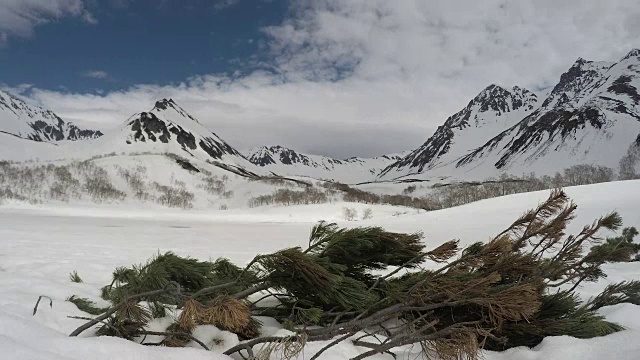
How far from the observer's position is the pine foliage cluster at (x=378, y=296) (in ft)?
7.25

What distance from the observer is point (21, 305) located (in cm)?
292

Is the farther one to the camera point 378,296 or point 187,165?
point 187,165

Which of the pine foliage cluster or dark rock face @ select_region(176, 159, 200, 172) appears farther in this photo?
dark rock face @ select_region(176, 159, 200, 172)

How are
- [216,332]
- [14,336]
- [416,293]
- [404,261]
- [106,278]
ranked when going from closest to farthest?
[14,336], [216,332], [416,293], [404,261], [106,278]

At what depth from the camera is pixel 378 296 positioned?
2.69m

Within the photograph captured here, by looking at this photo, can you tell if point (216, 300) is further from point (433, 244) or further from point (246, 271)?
point (433, 244)

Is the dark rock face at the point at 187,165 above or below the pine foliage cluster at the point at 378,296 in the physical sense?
above

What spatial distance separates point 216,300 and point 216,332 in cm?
35

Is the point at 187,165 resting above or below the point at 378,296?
above

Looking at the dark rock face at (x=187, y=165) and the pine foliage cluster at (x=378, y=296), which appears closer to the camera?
the pine foliage cluster at (x=378, y=296)

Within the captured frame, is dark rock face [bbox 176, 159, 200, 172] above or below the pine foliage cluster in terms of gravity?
above

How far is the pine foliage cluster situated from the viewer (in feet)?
7.25

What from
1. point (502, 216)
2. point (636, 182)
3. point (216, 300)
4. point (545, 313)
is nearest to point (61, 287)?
point (216, 300)

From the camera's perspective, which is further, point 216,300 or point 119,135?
point 119,135
